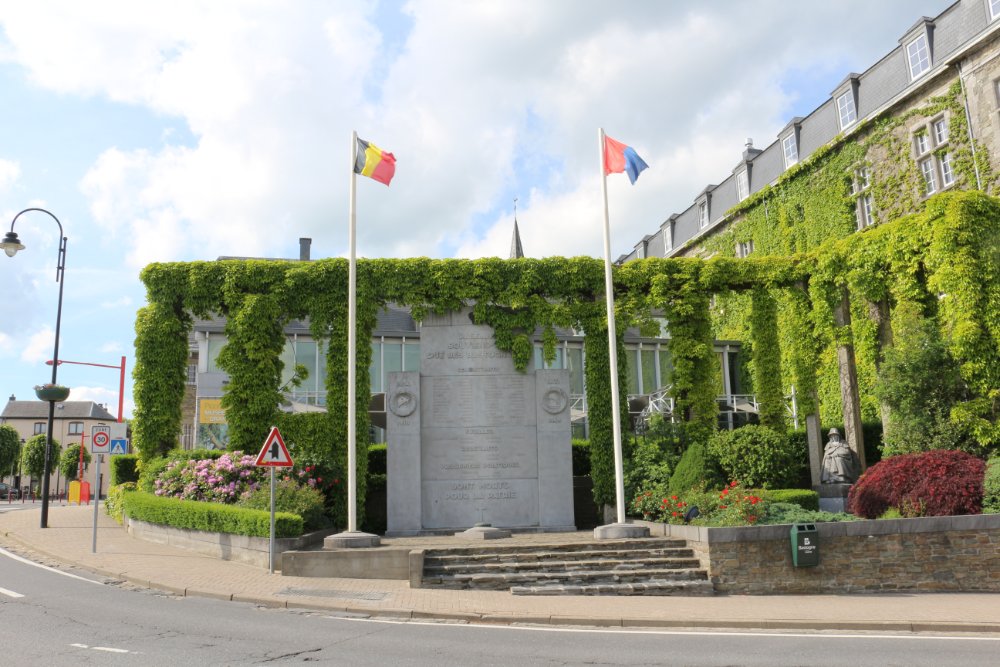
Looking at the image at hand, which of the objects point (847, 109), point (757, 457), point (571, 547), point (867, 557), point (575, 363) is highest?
point (847, 109)

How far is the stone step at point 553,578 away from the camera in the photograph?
13484 mm

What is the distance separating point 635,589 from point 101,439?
12167 millimetres

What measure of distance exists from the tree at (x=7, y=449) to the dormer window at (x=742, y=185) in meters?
63.2

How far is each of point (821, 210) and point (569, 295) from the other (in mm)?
16207

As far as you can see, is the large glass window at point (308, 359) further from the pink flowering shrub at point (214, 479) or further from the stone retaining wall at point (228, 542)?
the stone retaining wall at point (228, 542)

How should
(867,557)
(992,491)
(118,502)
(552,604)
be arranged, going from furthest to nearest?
1. (118,502)
2. (992,491)
3. (867,557)
4. (552,604)

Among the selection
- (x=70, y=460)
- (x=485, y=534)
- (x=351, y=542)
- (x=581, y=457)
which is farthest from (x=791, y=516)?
(x=70, y=460)

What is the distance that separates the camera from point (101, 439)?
17.2 meters

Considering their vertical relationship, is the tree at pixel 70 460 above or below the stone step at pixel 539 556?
above

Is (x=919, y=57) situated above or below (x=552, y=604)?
above

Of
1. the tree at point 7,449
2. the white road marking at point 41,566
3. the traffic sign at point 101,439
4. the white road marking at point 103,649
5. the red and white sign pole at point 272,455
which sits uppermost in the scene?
the tree at point 7,449

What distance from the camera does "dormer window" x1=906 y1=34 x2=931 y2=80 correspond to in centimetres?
2814

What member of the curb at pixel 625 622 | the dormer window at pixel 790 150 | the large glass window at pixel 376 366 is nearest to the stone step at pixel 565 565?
the curb at pixel 625 622

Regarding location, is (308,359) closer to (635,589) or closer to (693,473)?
(693,473)
